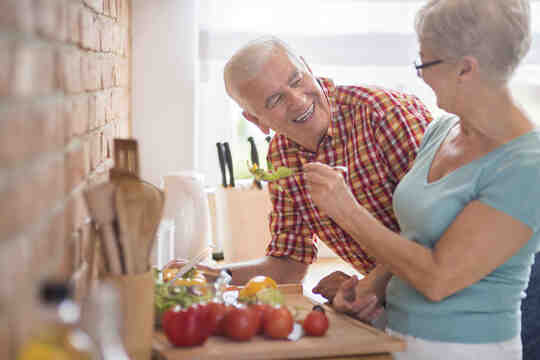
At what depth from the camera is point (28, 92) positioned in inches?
27.6

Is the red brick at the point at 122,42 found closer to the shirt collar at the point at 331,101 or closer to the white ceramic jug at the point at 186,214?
the white ceramic jug at the point at 186,214

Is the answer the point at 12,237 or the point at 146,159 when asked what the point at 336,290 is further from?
the point at 146,159

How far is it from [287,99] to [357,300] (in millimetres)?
561

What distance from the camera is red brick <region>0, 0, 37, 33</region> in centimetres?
60

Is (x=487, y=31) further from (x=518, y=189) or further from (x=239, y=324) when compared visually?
(x=239, y=324)

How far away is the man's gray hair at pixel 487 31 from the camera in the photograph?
1174 millimetres

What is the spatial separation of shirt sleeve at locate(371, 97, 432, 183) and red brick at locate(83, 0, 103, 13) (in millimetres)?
754

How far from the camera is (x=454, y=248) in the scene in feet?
3.76

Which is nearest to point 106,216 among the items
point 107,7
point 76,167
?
point 76,167

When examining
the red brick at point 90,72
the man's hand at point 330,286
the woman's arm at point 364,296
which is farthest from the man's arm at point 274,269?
the red brick at point 90,72

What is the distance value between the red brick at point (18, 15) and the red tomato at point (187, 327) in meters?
0.57

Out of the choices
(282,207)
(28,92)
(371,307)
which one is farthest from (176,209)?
(28,92)

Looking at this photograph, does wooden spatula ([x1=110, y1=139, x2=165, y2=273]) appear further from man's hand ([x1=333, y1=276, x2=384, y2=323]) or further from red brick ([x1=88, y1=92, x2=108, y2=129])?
man's hand ([x1=333, y1=276, x2=384, y2=323])

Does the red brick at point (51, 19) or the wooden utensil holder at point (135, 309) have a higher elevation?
the red brick at point (51, 19)
